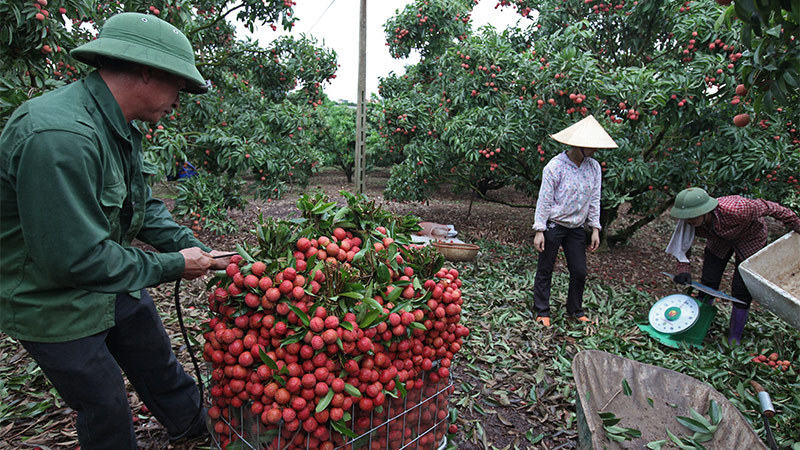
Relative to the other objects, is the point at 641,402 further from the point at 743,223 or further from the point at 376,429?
the point at 743,223

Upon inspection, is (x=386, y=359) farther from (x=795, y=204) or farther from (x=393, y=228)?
(x=795, y=204)

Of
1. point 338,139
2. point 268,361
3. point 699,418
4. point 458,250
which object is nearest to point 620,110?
point 458,250

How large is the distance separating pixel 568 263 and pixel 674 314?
0.93 metres

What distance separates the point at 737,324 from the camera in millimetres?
3689

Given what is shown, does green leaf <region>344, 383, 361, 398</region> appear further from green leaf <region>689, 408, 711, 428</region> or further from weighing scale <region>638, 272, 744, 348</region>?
weighing scale <region>638, 272, 744, 348</region>

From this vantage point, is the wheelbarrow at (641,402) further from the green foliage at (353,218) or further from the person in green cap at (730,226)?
the person in green cap at (730,226)

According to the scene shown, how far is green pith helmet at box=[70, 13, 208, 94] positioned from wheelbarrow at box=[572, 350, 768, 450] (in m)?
2.23

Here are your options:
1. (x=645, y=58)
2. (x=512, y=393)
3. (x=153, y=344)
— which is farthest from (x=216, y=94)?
(x=645, y=58)

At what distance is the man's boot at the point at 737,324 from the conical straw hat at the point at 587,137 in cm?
175

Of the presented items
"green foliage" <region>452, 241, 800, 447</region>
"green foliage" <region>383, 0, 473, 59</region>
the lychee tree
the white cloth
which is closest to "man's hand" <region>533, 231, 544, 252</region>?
"green foliage" <region>452, 241, 800, 447</region>

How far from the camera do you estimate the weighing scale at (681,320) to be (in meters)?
3.59

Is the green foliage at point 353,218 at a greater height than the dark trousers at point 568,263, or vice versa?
the green foliage at point 353,218

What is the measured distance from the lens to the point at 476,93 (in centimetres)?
616

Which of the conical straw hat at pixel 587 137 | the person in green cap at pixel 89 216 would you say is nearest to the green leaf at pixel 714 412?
the conical straw hat at pixel 587 137
